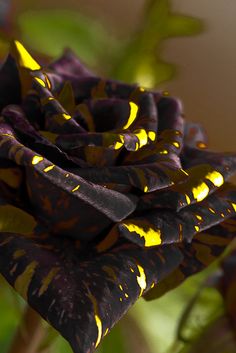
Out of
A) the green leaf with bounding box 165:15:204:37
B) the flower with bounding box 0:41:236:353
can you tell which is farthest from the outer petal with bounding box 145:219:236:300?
the green leaf with bounding box 165:15:204:37

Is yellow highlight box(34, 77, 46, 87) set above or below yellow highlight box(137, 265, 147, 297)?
above

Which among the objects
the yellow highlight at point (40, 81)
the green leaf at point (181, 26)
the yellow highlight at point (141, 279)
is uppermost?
the yellow highlight at point (40, 81)

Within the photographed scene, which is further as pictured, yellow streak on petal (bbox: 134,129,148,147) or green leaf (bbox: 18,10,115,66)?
green leaf (bbox: 18,10,115,66)

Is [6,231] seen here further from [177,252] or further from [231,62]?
[231,62]

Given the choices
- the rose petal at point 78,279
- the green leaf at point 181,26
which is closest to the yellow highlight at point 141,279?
the rose petal at point 78,279

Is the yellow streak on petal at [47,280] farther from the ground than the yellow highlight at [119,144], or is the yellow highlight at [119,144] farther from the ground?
the yellow highlight at [119,144]

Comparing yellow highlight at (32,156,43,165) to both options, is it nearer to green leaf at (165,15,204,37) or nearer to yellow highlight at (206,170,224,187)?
yellow highlight at (206,170,224,187)

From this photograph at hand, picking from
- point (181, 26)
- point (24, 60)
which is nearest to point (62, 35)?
point (181, 26)

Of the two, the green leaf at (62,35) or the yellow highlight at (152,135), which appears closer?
the yellow highlight at (152,135)

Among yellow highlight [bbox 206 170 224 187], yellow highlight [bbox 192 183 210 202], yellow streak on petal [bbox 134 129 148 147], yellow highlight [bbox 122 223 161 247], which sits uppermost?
yellow streak on petal [bbox 134 129 148 147]

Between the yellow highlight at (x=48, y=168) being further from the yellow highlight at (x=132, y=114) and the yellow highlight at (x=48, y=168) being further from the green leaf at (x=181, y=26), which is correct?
the green leaf at (x=181, y=26)
